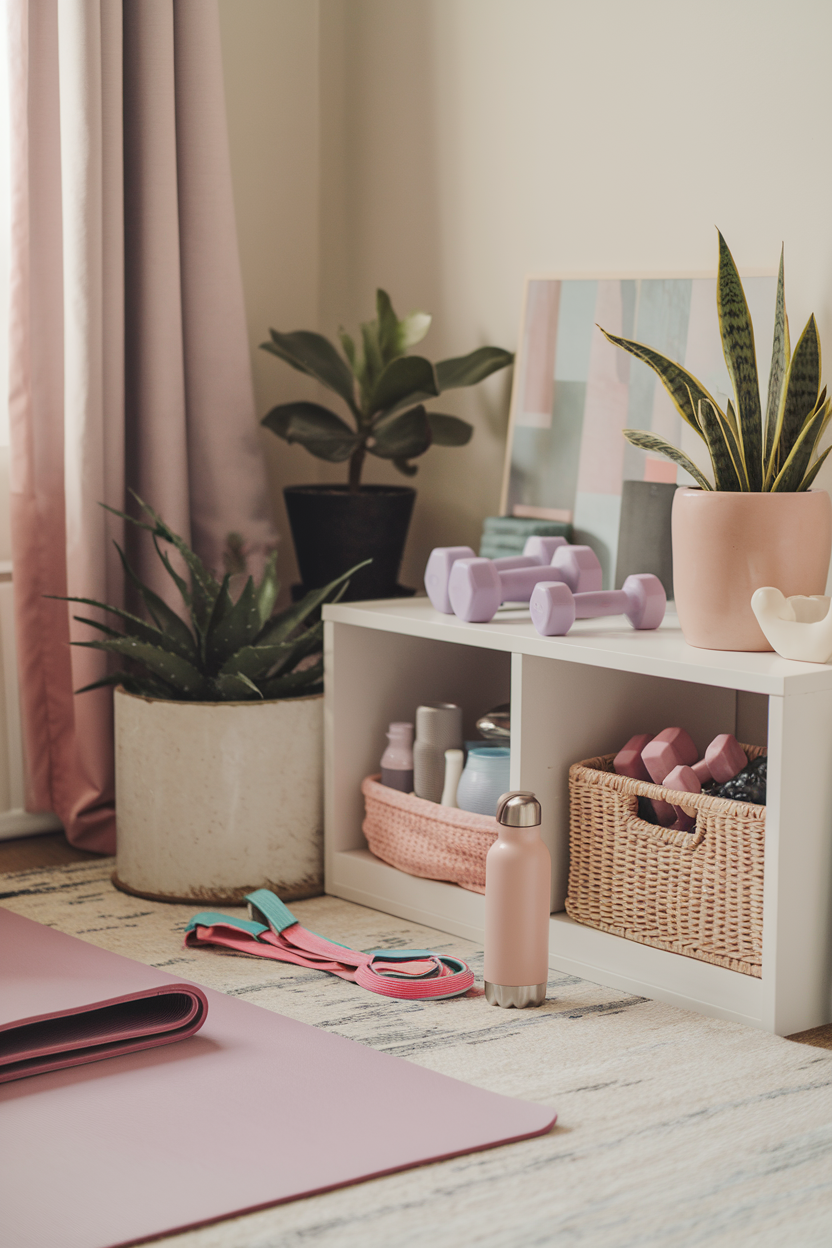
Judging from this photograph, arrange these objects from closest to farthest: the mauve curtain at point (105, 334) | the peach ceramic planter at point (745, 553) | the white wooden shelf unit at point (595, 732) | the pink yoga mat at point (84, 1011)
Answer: the pink yoga mat at point (84, 1011), the white wooden shelf unit at point (595, 732), the peach ceramic planter at point (745, 553), the mauve curtain at point (105, 334)

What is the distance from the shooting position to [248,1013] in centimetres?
141

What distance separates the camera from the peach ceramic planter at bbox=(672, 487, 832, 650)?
1487 mm

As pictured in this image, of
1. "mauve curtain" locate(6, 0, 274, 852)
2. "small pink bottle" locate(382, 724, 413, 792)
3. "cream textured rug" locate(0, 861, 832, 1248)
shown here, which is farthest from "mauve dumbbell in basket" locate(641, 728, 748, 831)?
"mauve curtain" locate(6, 0, 274, 852)

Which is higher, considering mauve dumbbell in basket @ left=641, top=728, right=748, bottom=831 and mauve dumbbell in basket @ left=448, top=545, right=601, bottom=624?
→ mauve dumbbell in basket @ left=448, top=545, right=601, bottom=624

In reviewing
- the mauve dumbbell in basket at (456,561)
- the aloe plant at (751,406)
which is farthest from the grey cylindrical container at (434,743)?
the aloe plant at (751,406)

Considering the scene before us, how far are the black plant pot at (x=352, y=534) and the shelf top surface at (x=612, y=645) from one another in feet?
0.66

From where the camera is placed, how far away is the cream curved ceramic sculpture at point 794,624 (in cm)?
140

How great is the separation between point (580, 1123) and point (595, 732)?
584mm

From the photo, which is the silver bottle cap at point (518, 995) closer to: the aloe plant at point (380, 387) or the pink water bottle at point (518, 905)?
the pink water bottle at point (518, 905)

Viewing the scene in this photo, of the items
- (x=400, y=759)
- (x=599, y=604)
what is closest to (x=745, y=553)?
(x=599, y=604)

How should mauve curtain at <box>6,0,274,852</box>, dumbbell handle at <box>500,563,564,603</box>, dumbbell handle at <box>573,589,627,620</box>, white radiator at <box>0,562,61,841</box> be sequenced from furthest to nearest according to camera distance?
1. white radiator at <box>0,562,61,841</box>
2. mauve curtain at <box>6,0,274,852</box>
3. dumbbell handle at <box>500,563,564,603</box>
4. dumbbell handle at <box>573,589,627,620</box>

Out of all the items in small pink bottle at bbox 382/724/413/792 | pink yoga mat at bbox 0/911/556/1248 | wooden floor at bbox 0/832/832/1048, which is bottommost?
wooden floor at bbox 0/832/832/1048

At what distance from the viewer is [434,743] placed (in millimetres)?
1778

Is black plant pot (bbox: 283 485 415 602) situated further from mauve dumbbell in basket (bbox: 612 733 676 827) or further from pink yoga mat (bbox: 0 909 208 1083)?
pink yoga mat (bbox: 0 909 208 1083)
